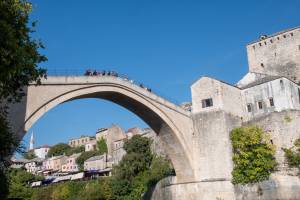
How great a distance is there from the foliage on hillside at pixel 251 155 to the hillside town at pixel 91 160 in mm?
16692

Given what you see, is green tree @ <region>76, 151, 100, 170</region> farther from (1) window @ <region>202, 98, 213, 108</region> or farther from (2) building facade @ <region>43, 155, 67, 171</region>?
(1) window @ <region>202, 98, 213, 108</region>

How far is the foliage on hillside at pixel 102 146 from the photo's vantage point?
7438cm

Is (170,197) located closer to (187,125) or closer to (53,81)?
(187,125)

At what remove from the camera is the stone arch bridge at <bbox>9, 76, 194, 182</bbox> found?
1876 centimetres

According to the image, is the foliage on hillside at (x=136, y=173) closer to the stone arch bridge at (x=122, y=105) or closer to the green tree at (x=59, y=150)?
the stone arch bridge at (x=122, y=105)

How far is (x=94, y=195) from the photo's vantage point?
42.3 metres

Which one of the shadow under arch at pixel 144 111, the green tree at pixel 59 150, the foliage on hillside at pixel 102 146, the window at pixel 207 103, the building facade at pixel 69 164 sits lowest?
the shadow under arch at pixel 144 111

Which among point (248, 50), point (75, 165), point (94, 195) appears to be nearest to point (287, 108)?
point (248, 50)

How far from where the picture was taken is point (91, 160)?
69500 millimetres

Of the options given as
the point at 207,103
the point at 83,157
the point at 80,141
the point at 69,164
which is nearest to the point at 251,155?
the point at 207,103

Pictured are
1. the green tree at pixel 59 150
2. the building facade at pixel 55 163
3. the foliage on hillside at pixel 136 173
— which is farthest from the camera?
the green tree at pixel 59 150

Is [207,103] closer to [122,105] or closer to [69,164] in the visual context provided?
[122,105]

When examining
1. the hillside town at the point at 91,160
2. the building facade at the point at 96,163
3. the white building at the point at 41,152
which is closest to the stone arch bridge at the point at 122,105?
the hillside town at the point at 91,160

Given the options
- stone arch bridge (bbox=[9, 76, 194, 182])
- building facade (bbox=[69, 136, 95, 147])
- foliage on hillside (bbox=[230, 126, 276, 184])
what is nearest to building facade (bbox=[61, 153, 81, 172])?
building facade (bbox=[69, 136, 95, 147])
